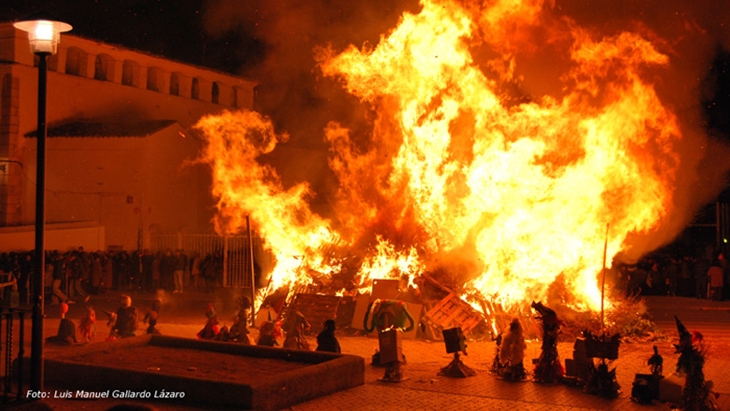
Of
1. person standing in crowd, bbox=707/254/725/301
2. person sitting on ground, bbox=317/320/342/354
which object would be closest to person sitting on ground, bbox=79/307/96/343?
person sitting on ground, bbox=317/320/342/354

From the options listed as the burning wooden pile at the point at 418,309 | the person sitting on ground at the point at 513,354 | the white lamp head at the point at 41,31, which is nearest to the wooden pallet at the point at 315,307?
the burning wooden pile at the point at 418,309

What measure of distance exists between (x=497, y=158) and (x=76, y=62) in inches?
764

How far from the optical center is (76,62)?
28953 mm

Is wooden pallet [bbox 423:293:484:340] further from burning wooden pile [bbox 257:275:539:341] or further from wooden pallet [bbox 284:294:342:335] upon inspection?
wooden pallet [bbox 284:294:342:335]

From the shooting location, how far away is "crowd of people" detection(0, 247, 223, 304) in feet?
70.8

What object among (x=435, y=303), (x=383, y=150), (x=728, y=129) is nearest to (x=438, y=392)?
(x=435, y=303)

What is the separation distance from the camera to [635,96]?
17.2m

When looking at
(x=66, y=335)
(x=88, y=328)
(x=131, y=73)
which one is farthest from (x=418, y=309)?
(x=131, y=73)

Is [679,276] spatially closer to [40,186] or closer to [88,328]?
[88,328]

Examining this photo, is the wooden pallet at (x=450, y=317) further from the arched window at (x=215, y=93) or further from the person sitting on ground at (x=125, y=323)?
the arched window at (x=215, y=93)

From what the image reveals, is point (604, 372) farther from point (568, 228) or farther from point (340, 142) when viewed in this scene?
point (340, 142)

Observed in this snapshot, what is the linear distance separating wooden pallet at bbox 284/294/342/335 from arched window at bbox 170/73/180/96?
18.5 metres

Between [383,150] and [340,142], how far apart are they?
41.5 feet

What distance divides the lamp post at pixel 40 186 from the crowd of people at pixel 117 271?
45.6 ft
